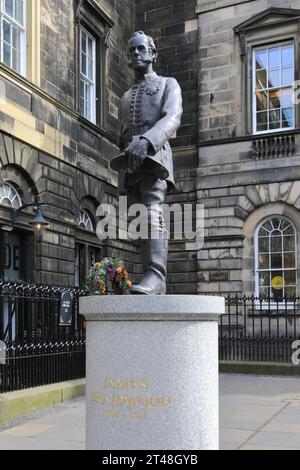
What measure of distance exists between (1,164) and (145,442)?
32.0 feet

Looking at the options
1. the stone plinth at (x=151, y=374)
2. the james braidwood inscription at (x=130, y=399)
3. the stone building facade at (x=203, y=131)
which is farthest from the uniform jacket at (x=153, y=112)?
the stone building facade at (x=203, y=131)

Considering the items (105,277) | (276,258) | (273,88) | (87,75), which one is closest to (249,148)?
(273,88)

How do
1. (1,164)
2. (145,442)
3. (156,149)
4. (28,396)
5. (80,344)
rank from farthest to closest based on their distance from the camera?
(1,164)
(80,344)
(28,396)
(156,149)
(145,442)

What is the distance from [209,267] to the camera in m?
19.3

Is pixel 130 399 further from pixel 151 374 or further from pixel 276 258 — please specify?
pixel 276 258

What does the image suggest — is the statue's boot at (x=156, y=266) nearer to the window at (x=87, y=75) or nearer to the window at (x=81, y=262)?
the window at (x=81, y=262)

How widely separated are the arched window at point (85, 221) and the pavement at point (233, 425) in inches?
296

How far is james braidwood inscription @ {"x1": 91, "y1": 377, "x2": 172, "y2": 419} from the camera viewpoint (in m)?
4.61

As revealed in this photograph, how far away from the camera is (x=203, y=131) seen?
19891 millimetres

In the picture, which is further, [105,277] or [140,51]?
[105,277]

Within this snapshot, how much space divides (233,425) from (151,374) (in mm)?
3600

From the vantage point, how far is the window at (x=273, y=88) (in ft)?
62.5

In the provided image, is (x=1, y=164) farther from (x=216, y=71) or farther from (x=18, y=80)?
(x=216, y=71)
